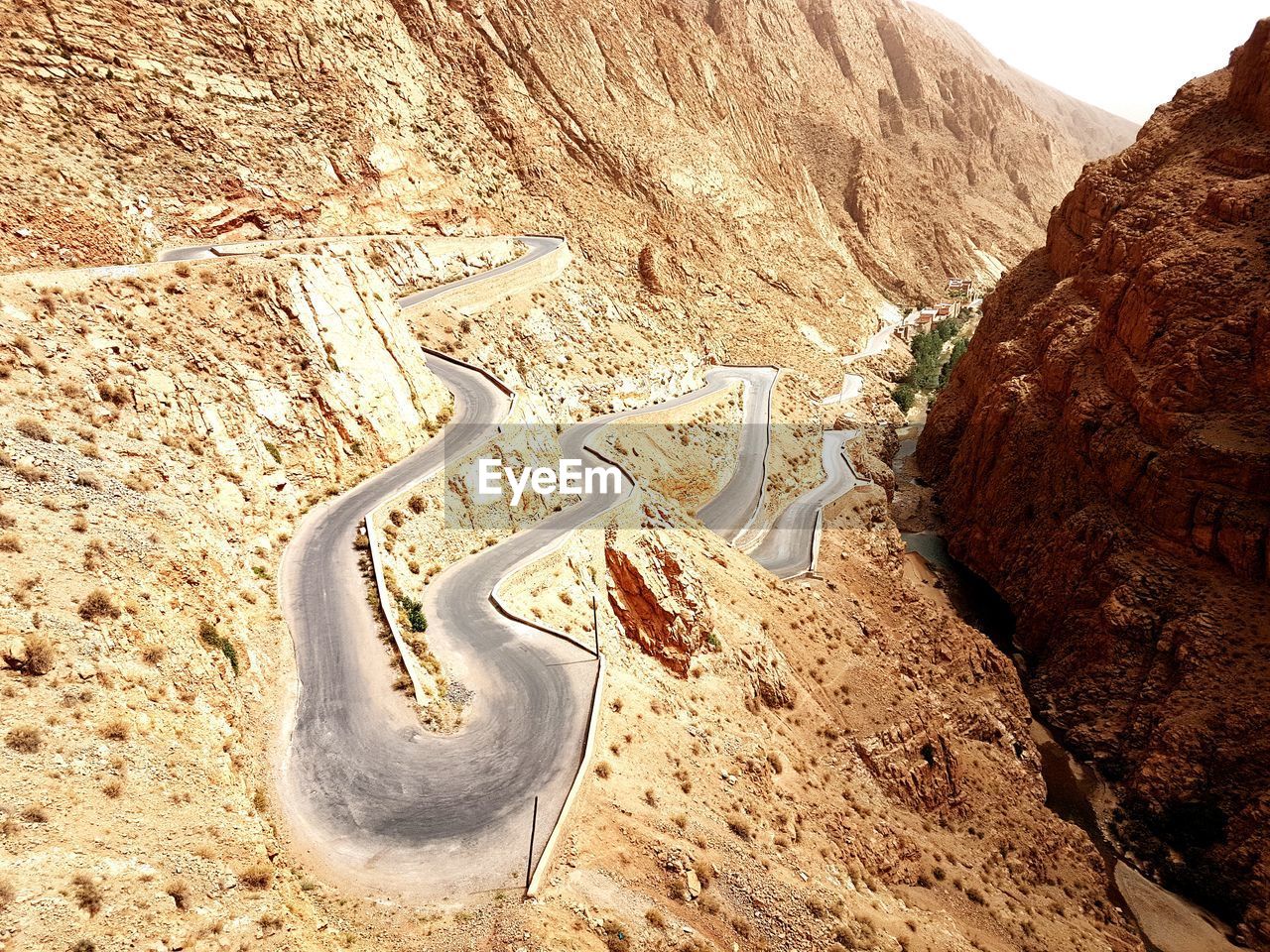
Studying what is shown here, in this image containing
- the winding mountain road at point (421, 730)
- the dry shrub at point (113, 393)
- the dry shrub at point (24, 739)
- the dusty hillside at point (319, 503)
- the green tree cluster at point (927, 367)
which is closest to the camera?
the dry shrub at point (24, 739)

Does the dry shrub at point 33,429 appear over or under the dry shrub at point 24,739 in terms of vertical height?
over

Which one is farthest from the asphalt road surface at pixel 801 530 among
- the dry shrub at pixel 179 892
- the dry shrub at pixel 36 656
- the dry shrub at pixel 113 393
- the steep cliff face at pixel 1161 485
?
the dry shrub at pixel 36 656

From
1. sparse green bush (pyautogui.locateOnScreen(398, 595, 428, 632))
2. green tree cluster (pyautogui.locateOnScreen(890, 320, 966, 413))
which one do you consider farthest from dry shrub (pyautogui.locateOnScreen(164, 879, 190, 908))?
green tree cluster (pyautogui.locateOnScreen(890, 320, 966, 413))

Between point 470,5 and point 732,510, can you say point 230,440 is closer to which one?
point 732,510

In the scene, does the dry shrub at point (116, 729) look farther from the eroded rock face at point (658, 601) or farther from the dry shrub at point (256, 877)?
the eroded rock face at point (658, 601)

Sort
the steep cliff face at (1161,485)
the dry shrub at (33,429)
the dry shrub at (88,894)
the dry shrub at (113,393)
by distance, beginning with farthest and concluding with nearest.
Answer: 1. the steep cliff face at (1161,485)
2. the dry shrub at (113,393)
3. the dry shrub at (33,429)
4. the dry shrub at (88,894)

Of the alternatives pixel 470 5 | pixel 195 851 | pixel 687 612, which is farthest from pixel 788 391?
pixel 195 851

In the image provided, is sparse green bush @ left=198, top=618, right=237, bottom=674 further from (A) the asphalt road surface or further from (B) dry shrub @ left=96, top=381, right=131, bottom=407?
(A) the asphalt road surface
